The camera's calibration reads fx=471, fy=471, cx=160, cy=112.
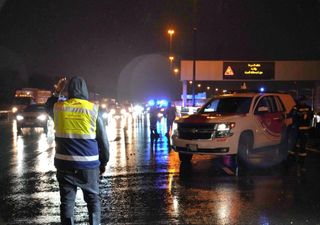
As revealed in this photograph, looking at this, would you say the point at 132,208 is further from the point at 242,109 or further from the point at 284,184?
the point at 242,109

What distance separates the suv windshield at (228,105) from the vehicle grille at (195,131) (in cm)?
119

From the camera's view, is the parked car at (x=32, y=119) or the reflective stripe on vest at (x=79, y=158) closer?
the reflective stripe on vest at (x=79, y=158)

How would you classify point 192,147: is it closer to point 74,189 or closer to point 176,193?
point 176,193

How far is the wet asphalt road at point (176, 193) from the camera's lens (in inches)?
281

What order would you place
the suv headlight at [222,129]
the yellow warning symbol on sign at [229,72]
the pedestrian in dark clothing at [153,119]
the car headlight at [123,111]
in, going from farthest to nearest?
the car headlight at [123,111] → the yellow warning symbol on sign at [229,72] → the pedestrian in dark clothing at [153,119] → the suv headlight at [222,129]

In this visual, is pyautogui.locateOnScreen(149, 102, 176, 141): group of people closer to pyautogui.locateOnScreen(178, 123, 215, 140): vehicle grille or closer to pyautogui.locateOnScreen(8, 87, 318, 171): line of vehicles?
pyautogui.locateOnScreen(8, 87, 318, 171): line of vehicles

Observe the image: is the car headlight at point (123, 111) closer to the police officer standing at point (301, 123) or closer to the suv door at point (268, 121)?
the suv door at point (268, 121)

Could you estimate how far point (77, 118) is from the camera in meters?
5.39

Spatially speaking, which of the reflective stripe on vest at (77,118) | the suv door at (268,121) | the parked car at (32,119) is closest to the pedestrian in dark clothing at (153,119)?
the suv door at (268,121)

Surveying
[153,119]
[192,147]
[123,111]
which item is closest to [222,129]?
[192,147]

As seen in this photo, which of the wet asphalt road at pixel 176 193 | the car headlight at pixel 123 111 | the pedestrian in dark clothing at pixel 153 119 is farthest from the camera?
the car headlight at pixel 123 111

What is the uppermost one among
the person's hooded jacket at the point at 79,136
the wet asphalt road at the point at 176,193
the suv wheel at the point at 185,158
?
the person's hooded jacket at the point at 79,136

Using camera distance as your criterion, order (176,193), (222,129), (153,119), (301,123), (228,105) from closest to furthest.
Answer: (176,193)
(222,129)
(301,123)
(228,105)
(153,119)

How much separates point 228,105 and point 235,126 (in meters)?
1.62
